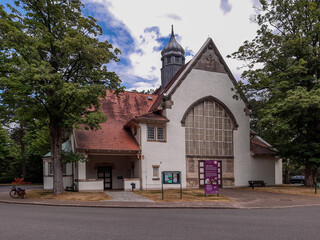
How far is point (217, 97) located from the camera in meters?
28.9

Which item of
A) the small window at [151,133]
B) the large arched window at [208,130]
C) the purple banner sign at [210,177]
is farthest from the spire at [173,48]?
the purple banner sign at [210,177]

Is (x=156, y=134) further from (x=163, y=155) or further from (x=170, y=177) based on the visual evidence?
(x=170, y=177)

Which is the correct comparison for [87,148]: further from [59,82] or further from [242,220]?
[242,220]

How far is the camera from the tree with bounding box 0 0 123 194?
60.7ft

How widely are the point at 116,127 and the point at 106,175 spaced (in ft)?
14.3

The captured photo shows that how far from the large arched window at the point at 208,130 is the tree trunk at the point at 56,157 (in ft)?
36.8

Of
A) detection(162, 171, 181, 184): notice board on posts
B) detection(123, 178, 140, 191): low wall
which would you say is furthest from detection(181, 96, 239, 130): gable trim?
detection(162, 171, 181, 184): notice board on posts

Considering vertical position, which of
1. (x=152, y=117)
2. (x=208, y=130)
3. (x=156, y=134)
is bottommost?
(x=156, y=134)

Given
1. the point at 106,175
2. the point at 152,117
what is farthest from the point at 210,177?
the point at 106,175

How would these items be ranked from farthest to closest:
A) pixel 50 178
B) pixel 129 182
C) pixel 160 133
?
pixel 50 178 → pixel 160 133 → pixel 129 182

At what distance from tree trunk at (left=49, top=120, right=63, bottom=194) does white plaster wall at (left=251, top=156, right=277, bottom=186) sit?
18.6 meters

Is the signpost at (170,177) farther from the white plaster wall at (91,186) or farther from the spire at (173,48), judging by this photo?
the spire at (173,48)

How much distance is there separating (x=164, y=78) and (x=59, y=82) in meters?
17.4

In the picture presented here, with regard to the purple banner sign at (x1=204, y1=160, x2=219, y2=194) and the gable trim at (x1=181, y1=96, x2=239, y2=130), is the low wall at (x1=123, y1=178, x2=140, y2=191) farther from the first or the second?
the gable trim at (x1=181, y1=96, x2=239, y2=130)
